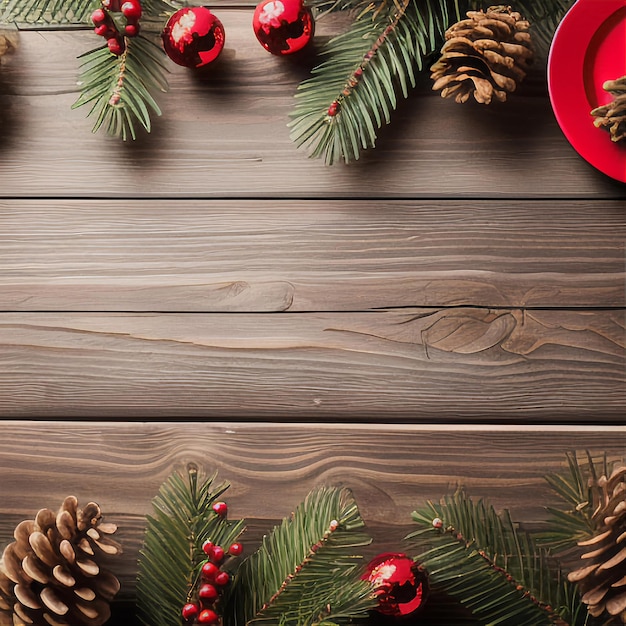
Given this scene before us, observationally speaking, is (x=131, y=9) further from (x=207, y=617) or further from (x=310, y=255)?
(x=207, y=617)

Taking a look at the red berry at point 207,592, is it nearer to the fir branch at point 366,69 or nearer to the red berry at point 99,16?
the fir branch at point 366,69

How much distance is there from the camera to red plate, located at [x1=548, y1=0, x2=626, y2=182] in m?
0.65

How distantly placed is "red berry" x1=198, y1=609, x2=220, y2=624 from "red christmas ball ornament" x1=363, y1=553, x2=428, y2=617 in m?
0.15

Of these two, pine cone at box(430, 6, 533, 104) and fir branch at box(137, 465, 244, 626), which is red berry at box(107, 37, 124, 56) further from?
fir branch at box(137, 465, 244, 626)

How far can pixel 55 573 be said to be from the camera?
0.55m

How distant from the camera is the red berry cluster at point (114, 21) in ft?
2.10

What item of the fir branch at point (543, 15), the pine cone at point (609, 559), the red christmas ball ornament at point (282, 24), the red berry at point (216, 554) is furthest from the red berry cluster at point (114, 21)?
the pine cone at point (609, 559)

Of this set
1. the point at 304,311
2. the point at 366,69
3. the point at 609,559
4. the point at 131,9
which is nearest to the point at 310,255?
the point at 304,311

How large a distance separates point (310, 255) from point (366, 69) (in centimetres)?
21

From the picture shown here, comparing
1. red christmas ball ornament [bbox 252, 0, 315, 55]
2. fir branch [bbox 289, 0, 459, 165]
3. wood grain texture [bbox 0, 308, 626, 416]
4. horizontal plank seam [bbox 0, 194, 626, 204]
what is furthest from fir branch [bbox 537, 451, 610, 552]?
red christmas ball ornament [bbox 252, 0, 315, 55]

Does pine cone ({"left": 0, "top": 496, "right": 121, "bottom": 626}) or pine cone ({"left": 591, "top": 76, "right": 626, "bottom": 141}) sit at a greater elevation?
pine cone ({"left": 591, "top": 76, "right": 626, "bottom": 141})

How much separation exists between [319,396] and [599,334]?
33 centimetres

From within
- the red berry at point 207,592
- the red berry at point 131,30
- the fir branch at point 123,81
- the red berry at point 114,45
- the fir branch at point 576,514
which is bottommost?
the red berry at point 207,592

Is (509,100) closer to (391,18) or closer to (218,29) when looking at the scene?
(391,18)
